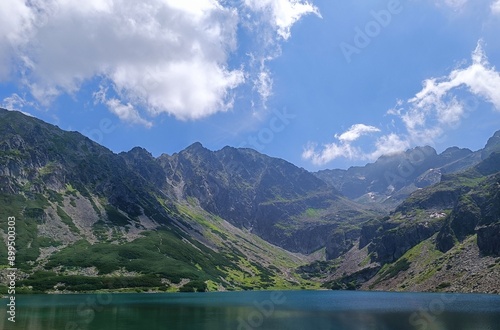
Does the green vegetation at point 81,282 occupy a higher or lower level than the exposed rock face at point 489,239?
lower

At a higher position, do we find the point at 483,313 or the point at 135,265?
the point at 135,265

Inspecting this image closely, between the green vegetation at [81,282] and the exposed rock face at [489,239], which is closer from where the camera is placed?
the green vegetation at [81,282]

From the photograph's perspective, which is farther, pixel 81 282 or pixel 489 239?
pixel 489 239

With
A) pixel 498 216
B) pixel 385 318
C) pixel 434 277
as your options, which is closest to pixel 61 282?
pixel 385 318

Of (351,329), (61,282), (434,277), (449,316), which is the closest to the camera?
(351,329)

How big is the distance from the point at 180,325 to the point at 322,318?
26.1m

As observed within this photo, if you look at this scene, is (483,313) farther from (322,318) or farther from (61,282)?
(61,282)

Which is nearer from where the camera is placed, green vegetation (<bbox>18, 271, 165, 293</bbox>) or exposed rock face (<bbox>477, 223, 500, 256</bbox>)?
green vegetation (<bbox>18, 271, 165, 293</bbox>)

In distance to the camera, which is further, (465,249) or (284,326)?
(465,249)

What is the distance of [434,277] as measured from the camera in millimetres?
178250

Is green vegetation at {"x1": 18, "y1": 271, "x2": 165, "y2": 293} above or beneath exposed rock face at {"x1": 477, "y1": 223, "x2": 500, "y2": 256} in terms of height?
beneath

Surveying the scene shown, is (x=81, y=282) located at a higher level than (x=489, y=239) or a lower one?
lower

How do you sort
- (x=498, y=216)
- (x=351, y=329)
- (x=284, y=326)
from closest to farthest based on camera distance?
(x=351, y=329), (x=284, y=326), (x=498, y=216)

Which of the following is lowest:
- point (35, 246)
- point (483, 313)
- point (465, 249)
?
point (483, 313)
